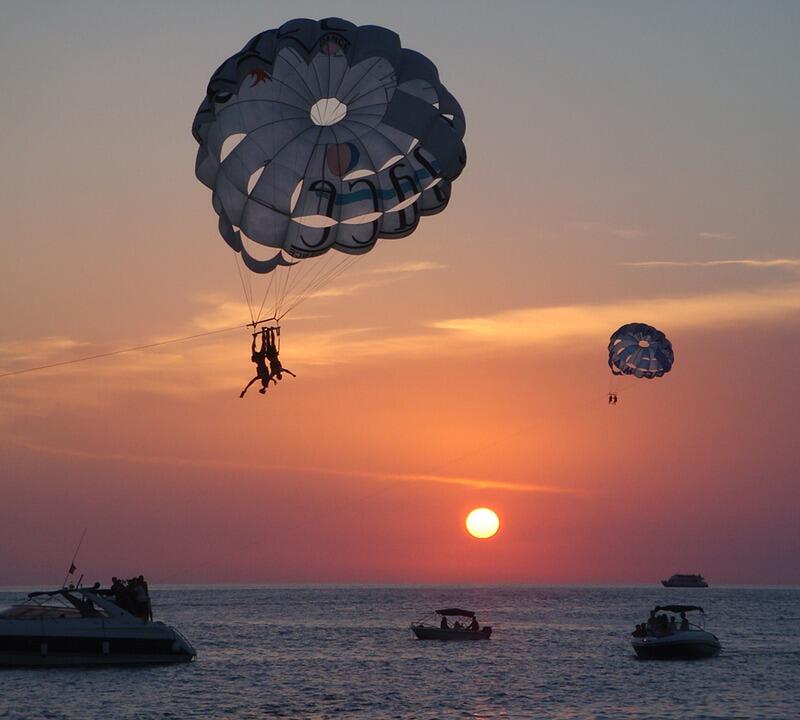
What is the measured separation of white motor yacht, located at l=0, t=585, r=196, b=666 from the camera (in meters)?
49.2

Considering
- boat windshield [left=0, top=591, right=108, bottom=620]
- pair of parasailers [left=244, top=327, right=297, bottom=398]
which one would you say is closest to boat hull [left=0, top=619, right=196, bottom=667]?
boat windshield [left=0, top=591, right=108, bottom=620]

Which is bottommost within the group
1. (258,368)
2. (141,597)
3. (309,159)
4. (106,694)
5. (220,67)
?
(106,694)

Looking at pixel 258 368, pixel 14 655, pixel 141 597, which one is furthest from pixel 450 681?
pixel 258 368

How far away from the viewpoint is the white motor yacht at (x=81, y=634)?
49.2 m

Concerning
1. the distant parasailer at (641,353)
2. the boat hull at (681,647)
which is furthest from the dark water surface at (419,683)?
the distant parasailer at (641,353)

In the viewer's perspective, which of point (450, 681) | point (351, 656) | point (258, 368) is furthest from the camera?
point (351, 656)

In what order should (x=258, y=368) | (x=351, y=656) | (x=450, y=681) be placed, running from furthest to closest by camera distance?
(x=351, y=656) → (x=450, y=681) → (x=258, y=368)

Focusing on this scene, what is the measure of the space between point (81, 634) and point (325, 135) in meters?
23.6

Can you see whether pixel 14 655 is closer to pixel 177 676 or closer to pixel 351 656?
Answer: pixel 177 676

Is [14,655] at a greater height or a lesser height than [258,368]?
lesser

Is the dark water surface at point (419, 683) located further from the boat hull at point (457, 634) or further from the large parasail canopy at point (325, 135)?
the large parasail canopy at point (325, 135)

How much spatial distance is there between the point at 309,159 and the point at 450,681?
99.5 ft

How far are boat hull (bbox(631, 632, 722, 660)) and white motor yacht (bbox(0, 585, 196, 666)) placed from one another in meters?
23.5

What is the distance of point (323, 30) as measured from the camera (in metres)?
36.0
